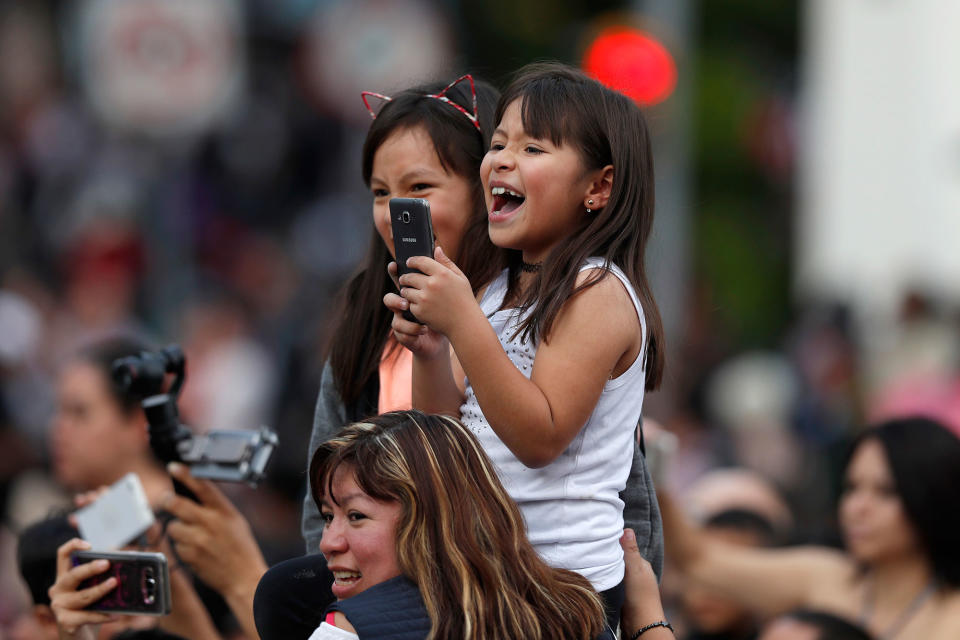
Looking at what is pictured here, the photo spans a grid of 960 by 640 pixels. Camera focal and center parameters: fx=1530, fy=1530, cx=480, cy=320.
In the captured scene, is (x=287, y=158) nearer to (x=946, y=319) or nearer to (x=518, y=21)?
(x=518, y=21)

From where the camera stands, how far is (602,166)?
3270 millimetres

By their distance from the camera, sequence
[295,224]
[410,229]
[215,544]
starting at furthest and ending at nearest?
1. [295,224]
2. [215,544]
3. [410,229]

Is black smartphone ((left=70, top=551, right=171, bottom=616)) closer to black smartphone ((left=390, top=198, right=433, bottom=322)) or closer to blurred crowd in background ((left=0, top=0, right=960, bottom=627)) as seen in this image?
blurred crowd in background ((left=0, top=0, right=960, bottom=627))

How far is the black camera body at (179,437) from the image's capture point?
3.65 metres

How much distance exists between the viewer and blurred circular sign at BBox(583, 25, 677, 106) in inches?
469

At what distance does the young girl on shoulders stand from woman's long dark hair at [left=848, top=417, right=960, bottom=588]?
1793 mm

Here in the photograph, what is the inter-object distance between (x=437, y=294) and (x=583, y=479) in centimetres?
51

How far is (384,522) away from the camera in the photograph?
2979mm

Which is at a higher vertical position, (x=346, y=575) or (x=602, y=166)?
(x=602, y=166)

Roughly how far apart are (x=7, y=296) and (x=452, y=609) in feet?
32.6

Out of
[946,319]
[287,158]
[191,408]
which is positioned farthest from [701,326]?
[287,158]

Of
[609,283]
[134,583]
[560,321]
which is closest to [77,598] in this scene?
[134,583]

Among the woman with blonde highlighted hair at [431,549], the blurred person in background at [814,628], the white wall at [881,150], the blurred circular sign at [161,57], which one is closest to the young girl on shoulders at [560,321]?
the woman with blonde highlighted hair at [431,549]

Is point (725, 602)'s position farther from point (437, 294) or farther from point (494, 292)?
point (437, 294)
